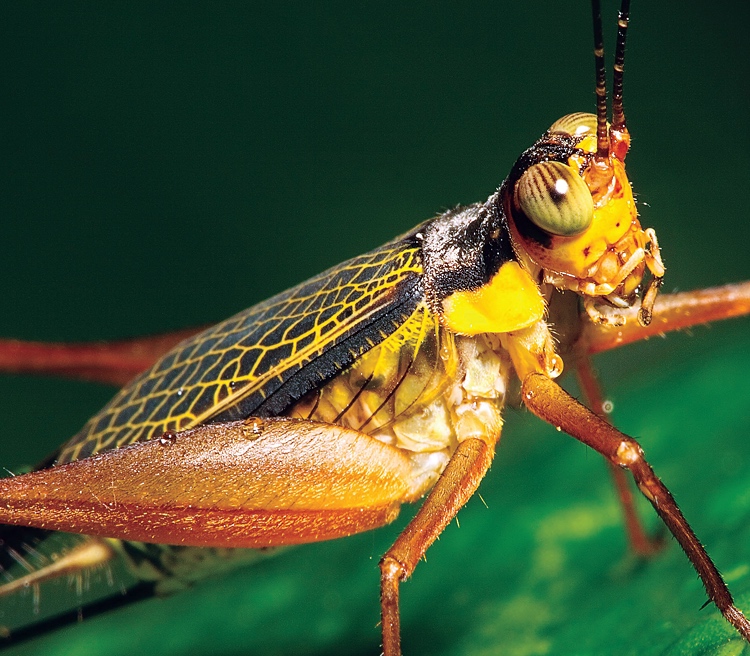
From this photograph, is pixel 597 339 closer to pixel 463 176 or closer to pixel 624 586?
pixel 624 586

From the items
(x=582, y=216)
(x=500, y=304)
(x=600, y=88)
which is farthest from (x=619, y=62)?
(x=500, y=304)

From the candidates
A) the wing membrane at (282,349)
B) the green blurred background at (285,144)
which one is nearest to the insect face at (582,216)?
the wing membrane at (282,349)

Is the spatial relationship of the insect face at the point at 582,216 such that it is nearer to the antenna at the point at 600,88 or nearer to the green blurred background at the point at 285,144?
the antenna at the point at 600,88

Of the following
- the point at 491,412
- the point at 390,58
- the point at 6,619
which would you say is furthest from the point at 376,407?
the point at 390,58

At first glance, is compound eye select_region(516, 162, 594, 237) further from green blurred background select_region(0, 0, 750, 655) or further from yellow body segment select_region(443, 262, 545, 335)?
green blurred background select_region(0, 0, 750, 655)

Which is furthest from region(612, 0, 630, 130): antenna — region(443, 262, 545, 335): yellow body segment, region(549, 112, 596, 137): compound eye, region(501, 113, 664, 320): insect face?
region(443, 262, 545, 335): yellow body segment

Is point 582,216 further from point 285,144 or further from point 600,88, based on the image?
point 285,144

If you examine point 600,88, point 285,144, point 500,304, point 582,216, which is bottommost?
point 500,304
